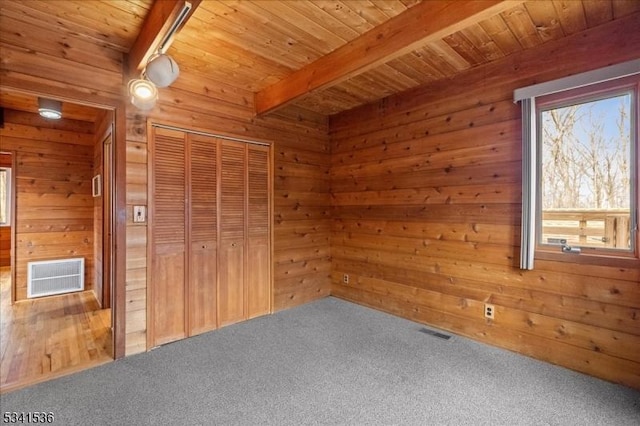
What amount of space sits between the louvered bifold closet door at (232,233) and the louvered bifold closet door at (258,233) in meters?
0.08

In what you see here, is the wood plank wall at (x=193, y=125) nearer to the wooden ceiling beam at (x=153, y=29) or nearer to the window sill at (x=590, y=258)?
the wooden ceiling beam at (x=153, y=29)

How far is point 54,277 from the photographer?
13.8 ft

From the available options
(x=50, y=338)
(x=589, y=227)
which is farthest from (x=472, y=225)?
(x=50, y=338)

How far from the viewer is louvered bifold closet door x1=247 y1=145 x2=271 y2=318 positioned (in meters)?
3.40

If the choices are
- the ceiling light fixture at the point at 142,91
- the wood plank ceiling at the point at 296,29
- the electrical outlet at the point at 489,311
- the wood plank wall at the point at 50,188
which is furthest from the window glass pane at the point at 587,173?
the wood plank wall at the point at 50,188

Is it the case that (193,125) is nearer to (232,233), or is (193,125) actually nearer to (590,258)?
(232,233)

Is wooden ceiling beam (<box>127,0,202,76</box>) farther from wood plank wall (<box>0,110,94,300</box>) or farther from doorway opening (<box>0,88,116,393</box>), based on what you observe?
wood plank wall (<box>0,110,94,300</box>)

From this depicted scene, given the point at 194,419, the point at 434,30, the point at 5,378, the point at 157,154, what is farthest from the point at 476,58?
the point at 5,378

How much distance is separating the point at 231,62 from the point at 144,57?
71 centimetres

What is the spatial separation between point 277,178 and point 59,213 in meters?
3.22

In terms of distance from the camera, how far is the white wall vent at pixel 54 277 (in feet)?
13.3

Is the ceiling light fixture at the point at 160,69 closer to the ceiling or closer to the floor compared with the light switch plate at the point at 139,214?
closer to the ceiling

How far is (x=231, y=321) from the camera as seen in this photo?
3.23m

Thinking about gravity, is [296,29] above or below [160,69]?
above
